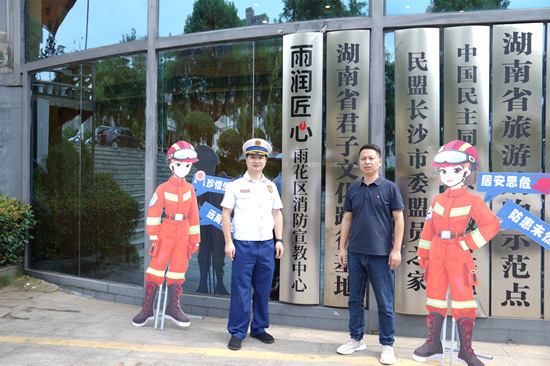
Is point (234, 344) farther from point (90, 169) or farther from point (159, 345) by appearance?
point (90, 169)

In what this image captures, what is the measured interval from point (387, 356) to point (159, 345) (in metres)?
2.12

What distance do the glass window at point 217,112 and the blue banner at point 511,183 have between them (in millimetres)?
2152

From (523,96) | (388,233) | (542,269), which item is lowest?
(542,269)

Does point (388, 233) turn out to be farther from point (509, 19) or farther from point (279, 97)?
point (509, 19)

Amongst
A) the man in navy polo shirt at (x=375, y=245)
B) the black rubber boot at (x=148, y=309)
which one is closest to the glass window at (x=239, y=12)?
the man in navy polo shirt at (x=375, y=245)

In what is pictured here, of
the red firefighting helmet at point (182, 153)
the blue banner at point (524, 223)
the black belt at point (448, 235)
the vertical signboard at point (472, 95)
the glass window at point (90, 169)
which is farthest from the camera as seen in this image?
the glass window at point (90, 169)

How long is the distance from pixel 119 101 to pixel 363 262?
12.5 ft

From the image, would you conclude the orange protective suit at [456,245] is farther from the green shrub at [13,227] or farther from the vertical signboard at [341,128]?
the green shrub at [13,227]

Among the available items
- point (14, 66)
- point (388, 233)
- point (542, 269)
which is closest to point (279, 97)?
point (388, 233)

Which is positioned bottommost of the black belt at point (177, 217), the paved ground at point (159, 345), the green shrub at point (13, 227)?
the paved ground at point (159, 345)

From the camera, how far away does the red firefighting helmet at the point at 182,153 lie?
488cm

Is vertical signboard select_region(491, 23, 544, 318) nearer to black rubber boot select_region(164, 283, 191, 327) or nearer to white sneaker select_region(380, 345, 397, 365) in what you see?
white sneaker select_region(380, 345, 397, 365)

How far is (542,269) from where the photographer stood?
4305mm

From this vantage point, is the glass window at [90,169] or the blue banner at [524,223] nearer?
the blue banner at [524,223]
